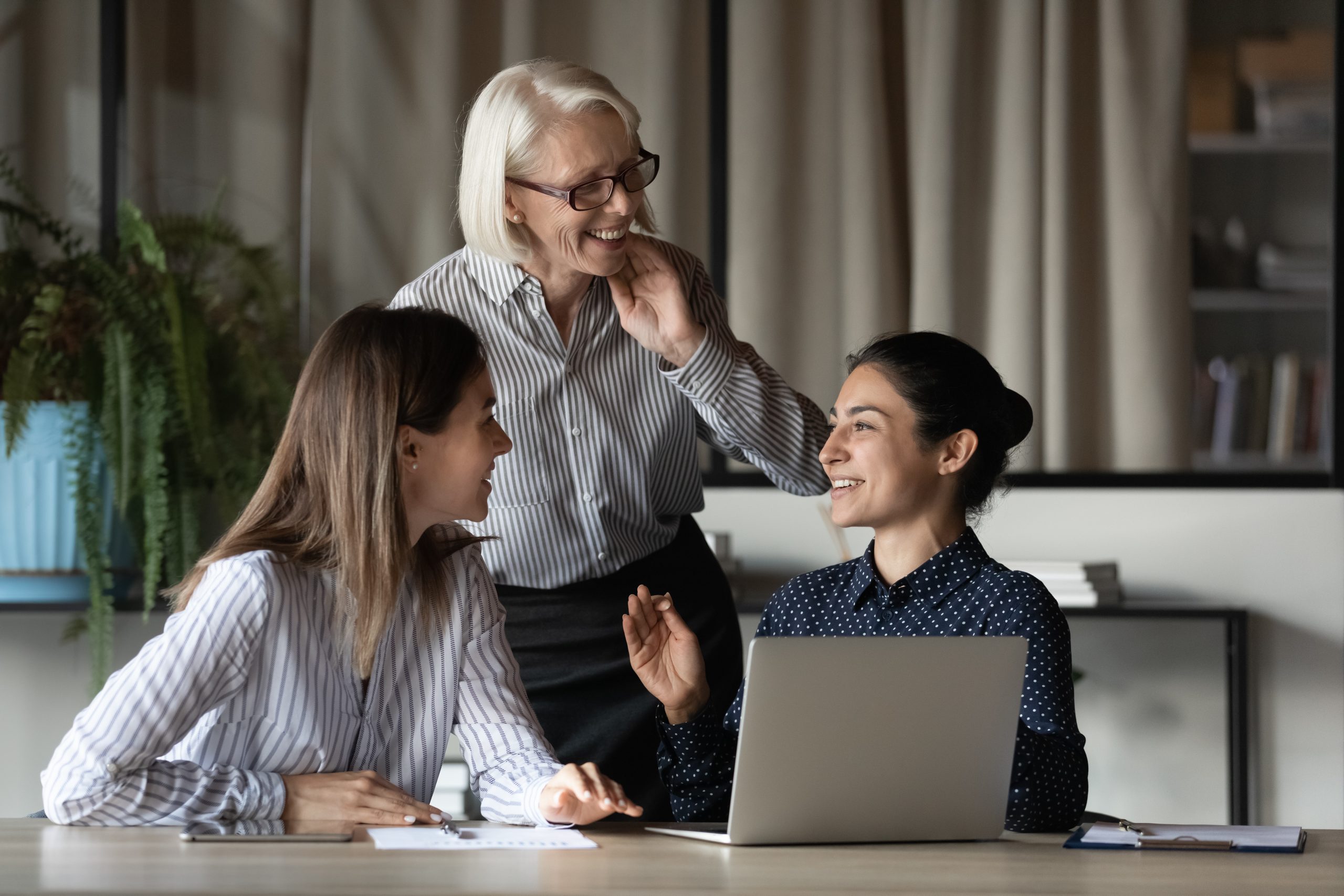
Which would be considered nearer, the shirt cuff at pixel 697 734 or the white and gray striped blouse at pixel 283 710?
the white and gray striped blouse at pixel 283 710

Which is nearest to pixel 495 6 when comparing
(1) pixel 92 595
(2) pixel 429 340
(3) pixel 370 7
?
(3) pixel 370 7

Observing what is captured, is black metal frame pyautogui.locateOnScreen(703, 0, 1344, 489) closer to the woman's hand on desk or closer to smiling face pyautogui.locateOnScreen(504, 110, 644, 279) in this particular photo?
smiling face pyautogui.locateOnScreen(504, 110, 644, 279)

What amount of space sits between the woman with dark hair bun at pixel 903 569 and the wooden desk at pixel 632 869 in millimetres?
279

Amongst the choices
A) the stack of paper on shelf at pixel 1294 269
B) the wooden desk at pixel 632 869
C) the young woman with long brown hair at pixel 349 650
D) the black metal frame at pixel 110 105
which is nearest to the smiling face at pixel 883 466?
the young woman with long brown hair at pixel 349 650

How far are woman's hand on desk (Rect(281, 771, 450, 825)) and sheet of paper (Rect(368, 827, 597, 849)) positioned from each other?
1.2 inches

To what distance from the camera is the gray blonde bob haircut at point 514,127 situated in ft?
6.15

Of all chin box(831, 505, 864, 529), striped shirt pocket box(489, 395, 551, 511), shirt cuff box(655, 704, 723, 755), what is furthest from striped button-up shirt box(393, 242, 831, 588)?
shirt cuff box(655, 704, 723, 755)

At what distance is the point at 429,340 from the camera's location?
5.31 feet

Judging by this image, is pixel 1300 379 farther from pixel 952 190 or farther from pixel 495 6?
pixel 495 6

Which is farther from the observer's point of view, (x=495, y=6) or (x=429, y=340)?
(x=495, y=6)

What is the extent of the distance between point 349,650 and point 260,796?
0.20 m

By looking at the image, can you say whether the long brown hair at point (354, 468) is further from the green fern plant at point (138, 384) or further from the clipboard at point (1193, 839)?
the green fern plant at point (138, 384)

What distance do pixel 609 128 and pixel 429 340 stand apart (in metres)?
0.45

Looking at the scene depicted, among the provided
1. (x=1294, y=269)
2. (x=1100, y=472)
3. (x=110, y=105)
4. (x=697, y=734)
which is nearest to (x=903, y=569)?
(x=697, y=734)
